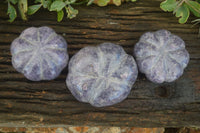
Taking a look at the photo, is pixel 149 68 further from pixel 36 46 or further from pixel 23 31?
pixel 23 31

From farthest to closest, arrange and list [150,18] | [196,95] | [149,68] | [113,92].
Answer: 1. [150,18]
2. [196,95]
3. [149,68]
4. [113,92]

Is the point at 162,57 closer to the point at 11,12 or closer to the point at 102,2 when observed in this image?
the point at 102,2

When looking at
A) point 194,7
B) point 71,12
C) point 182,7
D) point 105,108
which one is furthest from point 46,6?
point 194,7

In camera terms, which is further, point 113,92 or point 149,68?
point 149,68

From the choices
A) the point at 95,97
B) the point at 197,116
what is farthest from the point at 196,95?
the point at 95,97

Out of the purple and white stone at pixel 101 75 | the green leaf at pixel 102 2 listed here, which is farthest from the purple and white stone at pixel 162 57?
the green leaf at pixel 102 2

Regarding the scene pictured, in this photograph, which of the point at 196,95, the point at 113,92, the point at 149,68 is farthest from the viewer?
the point at 196,95

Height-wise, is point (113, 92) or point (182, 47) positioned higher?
point (182, 47)
